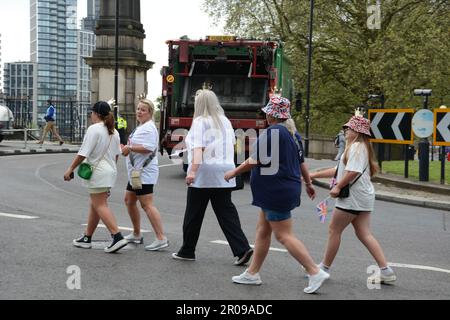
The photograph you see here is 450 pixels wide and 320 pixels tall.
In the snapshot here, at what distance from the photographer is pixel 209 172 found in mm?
6246

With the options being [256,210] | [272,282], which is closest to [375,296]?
[272,282]

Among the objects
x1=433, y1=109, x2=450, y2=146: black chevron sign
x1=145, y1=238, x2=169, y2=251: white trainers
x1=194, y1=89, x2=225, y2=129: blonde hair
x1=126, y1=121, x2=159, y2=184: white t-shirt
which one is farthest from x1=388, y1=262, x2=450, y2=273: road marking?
x1=433, y1=109, x2=450, y2=146: black chevron sign

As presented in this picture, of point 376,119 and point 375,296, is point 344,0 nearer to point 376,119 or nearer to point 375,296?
point 376,119

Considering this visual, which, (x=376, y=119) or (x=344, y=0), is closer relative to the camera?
(x=376, y=119)

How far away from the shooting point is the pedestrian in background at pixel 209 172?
6160 mm

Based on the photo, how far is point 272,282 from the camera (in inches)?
223

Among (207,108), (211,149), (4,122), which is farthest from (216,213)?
(4,122)

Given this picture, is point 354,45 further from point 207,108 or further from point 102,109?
point 207,108

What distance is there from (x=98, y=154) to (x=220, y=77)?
1001 centimetres

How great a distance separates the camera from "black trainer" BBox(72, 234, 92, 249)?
6914 mm

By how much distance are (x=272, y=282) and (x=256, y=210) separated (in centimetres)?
474

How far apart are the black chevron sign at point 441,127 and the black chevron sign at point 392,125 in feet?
2.80

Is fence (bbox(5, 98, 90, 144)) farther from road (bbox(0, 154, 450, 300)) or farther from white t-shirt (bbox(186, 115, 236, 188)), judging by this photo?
white t-shirt (bbox(186, 115, 236, 188))

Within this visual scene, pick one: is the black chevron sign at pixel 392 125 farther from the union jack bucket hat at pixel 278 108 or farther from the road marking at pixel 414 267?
the union jack bucket hat at pixel 278 108
